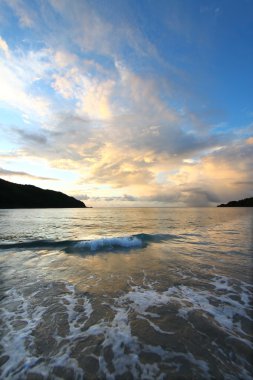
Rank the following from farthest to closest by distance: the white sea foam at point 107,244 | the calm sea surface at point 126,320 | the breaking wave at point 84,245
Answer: the white sea foam at point 107,244 < the breaking wave at point 84,245 < the calm sea surface at point 126,320

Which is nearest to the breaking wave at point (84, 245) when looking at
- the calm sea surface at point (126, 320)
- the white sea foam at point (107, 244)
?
the white sea foam at point (107, 244)

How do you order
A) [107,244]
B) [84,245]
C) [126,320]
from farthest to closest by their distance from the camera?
[107,244] < [84,245] < [126,320]

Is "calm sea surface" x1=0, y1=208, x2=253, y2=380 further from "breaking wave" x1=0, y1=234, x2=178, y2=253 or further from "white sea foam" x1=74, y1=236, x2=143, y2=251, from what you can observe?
"white sea foam" x1=74, y1=236, x2=143, y2=251

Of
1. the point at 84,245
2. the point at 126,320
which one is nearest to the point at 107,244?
the point at 84,245

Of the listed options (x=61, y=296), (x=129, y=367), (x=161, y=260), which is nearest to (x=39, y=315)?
(x=61, y=296)

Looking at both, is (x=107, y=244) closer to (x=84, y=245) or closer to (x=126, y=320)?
(x=84, y=245)

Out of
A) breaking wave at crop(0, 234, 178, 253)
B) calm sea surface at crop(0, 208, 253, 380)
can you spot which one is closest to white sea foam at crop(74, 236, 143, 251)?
breaking wave at crop(0, 234, 178, 253)

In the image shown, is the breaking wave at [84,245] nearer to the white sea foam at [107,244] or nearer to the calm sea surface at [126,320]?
the white sea foam at [107,244]

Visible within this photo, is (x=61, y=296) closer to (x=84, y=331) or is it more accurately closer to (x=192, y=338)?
(x=84, y=331)

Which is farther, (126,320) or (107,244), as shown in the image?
(107,244)

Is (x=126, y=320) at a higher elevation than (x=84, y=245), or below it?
below

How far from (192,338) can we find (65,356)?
3.43 metres

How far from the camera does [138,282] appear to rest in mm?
9867

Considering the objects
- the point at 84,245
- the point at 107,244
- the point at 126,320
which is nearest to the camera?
the point at 126,320
